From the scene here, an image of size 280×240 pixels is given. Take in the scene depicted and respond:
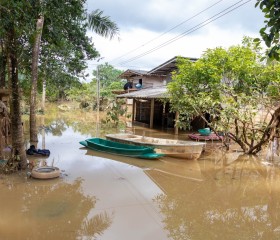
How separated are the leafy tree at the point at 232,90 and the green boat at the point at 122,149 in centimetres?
305

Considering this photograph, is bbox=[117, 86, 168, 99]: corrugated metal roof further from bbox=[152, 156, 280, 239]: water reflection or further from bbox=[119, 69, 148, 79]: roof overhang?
bbox=[152, 156, 280, 239]: water reflection

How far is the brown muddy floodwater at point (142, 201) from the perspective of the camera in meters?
5.14

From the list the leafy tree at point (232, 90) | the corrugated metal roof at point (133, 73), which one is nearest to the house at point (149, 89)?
the corrugated metal roof at point (133, 73)

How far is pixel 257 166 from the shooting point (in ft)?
35.2

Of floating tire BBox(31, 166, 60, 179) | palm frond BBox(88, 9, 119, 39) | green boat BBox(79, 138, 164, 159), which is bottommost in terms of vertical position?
floating tire BBox(31, 166, 60, 179)

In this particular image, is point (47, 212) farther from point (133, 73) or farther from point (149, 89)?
point (133, 73)

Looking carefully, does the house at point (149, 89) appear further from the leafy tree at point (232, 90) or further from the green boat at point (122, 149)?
the green boat at point (122, 149)

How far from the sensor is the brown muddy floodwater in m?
5.14

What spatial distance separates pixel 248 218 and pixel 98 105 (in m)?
30.2

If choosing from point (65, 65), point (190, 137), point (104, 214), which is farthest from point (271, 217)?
point (65, 65)

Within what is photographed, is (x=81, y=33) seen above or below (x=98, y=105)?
above

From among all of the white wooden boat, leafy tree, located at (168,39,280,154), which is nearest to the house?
leafy tree, located at (168,39,280,154)

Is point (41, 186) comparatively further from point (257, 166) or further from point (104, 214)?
point (257, 166)

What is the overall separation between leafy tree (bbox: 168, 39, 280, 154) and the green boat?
305 cm
